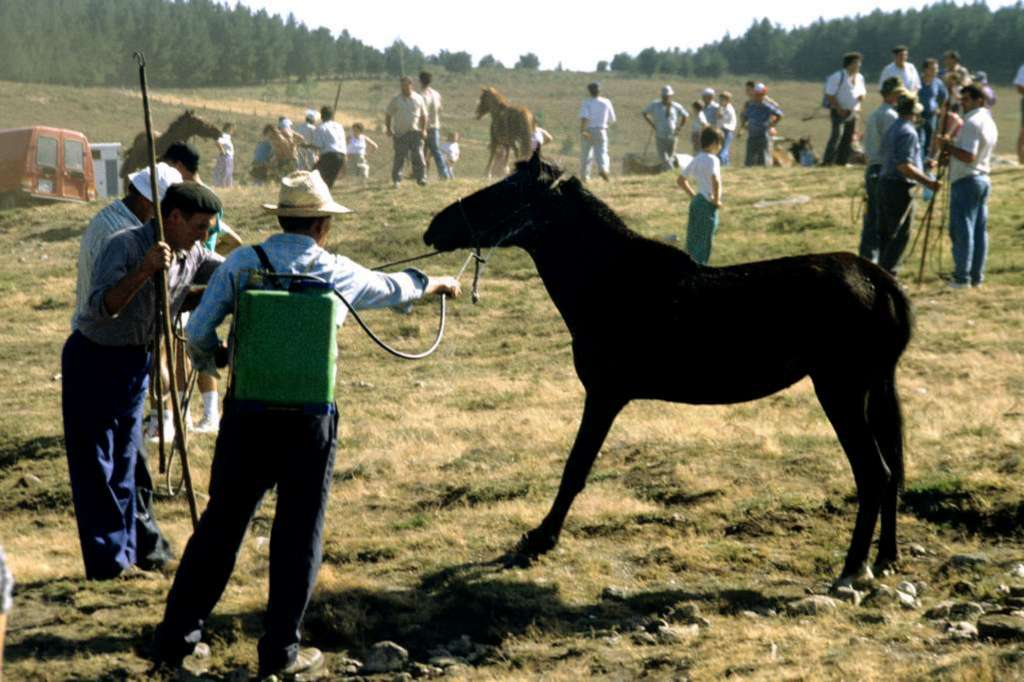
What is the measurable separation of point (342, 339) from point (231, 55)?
Answer: 94.2 m

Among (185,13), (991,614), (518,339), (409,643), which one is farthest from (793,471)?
(185,13)

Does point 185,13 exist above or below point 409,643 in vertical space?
above

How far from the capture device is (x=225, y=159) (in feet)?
95.6

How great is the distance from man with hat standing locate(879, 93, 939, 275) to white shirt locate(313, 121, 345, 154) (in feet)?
34.0

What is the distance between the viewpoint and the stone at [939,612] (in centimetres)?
620

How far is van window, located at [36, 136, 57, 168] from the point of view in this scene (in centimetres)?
2903

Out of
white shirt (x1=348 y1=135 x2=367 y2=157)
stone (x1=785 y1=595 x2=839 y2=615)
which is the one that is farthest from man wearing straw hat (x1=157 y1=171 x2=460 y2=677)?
white shirt (x1=348 y1=135 x2=367 y2=157)

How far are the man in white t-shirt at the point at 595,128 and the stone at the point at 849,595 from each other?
17512 mm

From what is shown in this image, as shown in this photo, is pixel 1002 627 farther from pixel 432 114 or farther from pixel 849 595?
pixel 432 114

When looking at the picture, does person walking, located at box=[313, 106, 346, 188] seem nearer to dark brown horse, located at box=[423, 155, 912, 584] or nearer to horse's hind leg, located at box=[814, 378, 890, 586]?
dark brown horse, located at box=[423, 155, 912, 584]

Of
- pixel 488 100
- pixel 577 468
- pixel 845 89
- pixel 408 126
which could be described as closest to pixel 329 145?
pixel 408 126

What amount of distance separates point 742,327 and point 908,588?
1.56 meters

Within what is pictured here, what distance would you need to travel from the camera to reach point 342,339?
14750 millimetres

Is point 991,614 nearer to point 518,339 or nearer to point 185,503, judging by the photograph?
point 185,503
